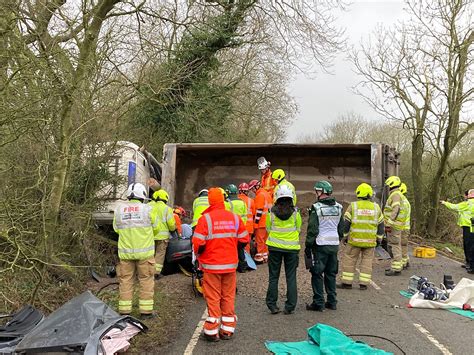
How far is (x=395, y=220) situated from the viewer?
332 inches

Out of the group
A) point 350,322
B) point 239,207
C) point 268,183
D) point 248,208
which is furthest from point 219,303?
point 268,183

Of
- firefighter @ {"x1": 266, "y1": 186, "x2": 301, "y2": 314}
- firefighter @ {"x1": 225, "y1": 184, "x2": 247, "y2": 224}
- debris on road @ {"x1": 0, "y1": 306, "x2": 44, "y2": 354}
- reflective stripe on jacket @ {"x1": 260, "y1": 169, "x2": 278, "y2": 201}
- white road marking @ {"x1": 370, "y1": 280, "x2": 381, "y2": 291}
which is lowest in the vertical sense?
white road marking @ {"x1": 370, "y1": 280, "x2": 381, "y2": 291}

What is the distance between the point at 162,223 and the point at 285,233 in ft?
7.79

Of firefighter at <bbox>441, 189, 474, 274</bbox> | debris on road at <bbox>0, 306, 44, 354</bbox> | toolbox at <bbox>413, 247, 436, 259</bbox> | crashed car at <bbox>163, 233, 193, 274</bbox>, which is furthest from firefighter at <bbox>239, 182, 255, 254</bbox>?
debris on road at <bbox>0, 306, 44, 354</bbox>

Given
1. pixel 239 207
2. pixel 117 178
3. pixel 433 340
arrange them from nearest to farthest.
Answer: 1. pixel 433 340
2. pixel 239 207
3. pixel 117 178

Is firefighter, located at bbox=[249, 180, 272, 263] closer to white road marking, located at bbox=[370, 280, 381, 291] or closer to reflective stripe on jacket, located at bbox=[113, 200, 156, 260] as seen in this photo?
white road marking, located at bbox=[370, 280, 381, 291]

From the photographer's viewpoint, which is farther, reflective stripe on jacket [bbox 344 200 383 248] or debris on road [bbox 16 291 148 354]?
reflective stripe on jacket [bbox 344 200 383 248]

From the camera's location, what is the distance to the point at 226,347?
471cm

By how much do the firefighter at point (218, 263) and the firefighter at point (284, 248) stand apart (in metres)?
0.88

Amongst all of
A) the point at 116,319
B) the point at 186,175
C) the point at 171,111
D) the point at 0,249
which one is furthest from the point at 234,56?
the point at 116,319

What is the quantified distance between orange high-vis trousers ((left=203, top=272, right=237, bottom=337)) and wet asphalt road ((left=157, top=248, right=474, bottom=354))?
0.50 feet

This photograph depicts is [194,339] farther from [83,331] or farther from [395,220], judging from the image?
[395,220]

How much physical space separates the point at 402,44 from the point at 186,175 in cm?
884

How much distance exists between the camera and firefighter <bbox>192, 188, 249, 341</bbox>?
4.96 metres
